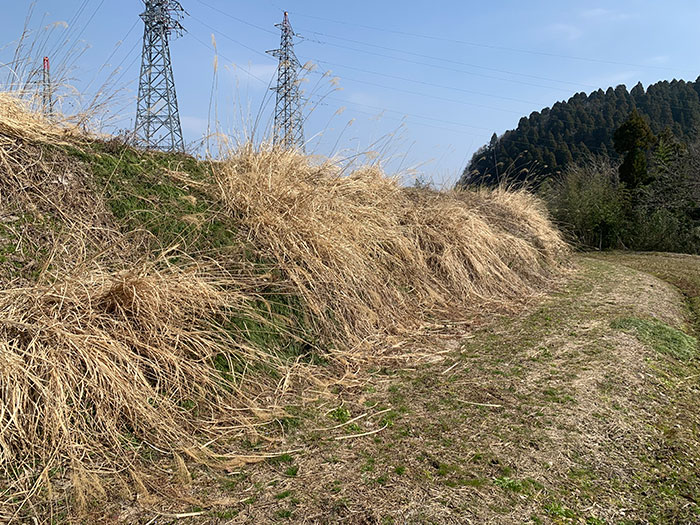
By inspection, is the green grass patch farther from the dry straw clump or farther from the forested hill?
the forested hill

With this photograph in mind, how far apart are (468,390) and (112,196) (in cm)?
234

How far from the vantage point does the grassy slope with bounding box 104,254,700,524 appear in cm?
145

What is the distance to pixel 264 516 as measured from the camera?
1390 millimetres

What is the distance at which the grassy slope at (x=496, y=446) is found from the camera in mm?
1447

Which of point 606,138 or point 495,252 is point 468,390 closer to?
point 495,252

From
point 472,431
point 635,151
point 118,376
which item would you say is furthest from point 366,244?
point 635,151

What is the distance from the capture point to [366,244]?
3826 mm

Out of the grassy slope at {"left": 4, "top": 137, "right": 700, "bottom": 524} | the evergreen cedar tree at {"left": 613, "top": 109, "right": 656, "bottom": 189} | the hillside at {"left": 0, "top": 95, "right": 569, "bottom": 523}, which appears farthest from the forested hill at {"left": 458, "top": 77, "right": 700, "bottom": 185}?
the grassy slope at {"left": 4, "top": 137, "right": 700, "bottom": 524}

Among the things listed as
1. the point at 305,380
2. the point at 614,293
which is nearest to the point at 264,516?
the point at 305,380

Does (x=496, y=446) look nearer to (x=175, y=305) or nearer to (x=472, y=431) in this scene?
(x=472, y=431)

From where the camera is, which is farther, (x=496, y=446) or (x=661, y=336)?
(x=661, y=336)

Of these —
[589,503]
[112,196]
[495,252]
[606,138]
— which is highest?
[606,138]

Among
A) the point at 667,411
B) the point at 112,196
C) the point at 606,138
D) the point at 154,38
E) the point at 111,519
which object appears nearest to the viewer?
the point at 111,519

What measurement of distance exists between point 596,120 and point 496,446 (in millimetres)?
29846
